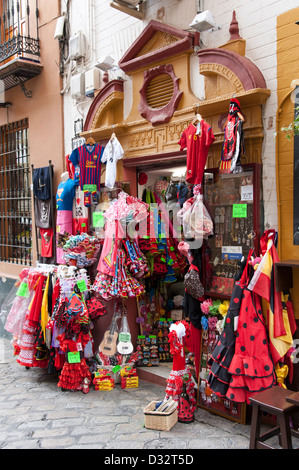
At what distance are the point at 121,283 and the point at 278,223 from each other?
7.31 ft

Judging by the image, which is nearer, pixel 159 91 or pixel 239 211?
pixel 239 211

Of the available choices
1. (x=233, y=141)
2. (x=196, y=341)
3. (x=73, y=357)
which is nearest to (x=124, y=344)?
(x=73, y=357)

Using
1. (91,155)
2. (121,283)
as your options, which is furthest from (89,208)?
(121,283)

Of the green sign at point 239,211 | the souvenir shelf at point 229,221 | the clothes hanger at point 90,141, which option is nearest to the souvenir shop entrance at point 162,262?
the clothes hanger at point 90,141

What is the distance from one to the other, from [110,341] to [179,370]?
143 cm

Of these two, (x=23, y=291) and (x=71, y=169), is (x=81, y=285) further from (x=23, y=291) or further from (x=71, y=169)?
(x=71, y=169)

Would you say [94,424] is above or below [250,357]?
below

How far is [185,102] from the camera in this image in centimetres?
531

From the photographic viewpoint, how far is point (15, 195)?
8.90 metres

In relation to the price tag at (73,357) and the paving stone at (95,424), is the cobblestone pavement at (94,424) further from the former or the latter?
the price tag at (73,357)

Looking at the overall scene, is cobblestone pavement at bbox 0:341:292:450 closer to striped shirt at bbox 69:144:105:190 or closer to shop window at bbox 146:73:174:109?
striped shirt at bbox 69:144:105:190

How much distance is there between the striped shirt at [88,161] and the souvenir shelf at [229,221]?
197 cm

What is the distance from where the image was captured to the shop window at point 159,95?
5.42 m

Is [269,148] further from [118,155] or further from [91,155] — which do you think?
[91,155]
